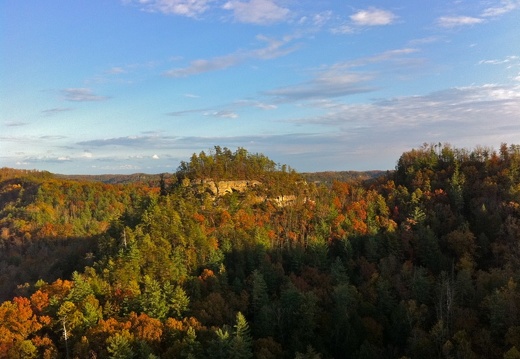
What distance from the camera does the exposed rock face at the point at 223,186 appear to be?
343ft

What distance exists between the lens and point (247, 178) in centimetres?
11106

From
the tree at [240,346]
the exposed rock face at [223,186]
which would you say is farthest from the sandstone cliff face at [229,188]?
the tree at [240,346]

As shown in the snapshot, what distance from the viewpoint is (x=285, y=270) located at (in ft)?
272

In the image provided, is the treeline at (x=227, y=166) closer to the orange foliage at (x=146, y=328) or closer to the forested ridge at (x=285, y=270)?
the forested ridge at (x=285, y=270)

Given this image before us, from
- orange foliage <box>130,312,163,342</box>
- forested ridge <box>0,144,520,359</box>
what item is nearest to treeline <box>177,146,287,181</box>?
forested ridge <box>0,144,520,359</box>

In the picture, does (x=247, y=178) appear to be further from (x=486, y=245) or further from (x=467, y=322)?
(x=467, y=322)

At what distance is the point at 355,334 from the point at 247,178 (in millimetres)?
61181

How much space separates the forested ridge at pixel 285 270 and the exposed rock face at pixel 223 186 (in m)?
1.31

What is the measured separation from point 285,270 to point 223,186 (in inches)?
1239

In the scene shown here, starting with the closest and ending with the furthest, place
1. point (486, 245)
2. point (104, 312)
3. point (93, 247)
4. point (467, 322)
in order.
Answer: point (467, 322) < point (104, 312) < point (486, 245) < point (93, 247)

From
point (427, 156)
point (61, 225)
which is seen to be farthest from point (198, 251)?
point (61, 225)

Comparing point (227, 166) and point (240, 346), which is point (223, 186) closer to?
point (227, 166)

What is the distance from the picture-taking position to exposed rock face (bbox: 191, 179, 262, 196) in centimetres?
10441

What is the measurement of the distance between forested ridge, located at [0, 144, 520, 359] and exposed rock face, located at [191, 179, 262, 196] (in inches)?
51.5
